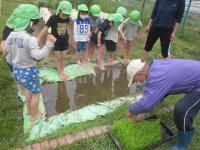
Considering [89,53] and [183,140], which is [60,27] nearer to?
[89,53]

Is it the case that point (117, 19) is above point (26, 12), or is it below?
below

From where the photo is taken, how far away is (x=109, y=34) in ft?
20.5

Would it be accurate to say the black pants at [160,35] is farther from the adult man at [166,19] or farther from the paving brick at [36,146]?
the paving brick at [36,146]

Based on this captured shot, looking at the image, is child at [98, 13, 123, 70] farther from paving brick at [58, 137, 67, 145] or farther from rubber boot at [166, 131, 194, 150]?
rubber boot at [166, 131, 194, 150]

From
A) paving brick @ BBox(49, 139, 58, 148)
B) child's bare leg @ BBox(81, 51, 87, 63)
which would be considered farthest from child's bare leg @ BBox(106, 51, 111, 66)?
paving brick @ BBox(49, 139, 58, 148)

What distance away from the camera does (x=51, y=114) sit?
4719mm

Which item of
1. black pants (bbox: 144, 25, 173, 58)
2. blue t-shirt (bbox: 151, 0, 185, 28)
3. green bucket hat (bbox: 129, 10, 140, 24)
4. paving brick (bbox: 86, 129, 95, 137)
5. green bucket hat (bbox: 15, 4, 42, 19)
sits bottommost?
paving brick (bbox: 86, 129, 95, 137)

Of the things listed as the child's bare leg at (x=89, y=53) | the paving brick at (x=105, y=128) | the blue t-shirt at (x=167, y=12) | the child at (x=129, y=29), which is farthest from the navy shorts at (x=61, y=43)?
the paving brick at (x=105, y=128)

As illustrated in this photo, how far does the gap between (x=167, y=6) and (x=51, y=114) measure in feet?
9.32

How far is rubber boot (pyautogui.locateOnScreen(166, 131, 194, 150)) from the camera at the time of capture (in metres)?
3.86

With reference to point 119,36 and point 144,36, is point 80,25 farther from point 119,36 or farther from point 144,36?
point 144,36

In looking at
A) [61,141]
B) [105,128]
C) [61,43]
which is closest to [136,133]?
[105,128]

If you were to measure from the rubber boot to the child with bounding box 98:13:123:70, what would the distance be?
275 centimetres

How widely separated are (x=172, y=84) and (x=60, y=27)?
2.58 metres
